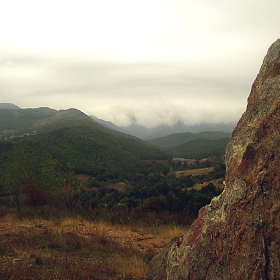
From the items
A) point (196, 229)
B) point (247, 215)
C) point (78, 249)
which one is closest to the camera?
point (247, 215)

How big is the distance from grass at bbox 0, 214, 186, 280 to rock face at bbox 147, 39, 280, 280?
1.40m

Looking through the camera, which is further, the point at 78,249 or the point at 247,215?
the point at 78,249

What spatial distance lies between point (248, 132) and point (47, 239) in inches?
253

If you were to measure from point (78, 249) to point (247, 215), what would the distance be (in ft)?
16.5

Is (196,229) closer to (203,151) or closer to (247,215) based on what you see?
(247,215)

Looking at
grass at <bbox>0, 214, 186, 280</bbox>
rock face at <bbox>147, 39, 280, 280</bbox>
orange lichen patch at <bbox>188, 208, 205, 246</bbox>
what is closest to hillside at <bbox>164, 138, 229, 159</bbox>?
grass at <bbox>0, 214, 186, 280</bbox>

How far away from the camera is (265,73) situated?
16.1ft

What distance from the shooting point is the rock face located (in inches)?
138

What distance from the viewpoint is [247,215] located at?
3.72 metres

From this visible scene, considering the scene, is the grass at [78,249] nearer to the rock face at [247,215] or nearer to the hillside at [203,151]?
the rock face at [247,215]

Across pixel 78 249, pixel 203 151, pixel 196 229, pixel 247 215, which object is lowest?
pixel 203 151

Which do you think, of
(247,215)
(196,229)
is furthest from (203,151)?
(247,215)

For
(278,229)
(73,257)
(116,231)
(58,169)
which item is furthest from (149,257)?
(58,169)

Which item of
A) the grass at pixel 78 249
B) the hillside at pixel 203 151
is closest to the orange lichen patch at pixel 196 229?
the grass at pixel 78 249
